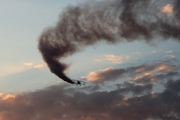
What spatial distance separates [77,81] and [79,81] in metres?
1.43

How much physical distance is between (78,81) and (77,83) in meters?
1.53

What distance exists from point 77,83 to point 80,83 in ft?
7.49

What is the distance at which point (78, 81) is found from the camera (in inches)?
2918

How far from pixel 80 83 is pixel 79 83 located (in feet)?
2.40

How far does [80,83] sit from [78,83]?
151 cm

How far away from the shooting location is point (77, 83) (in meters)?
73.4

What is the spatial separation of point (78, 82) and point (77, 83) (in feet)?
3.48

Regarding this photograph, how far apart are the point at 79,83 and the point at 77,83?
5.11ft

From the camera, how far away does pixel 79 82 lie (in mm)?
74438

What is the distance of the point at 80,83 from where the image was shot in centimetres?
7462

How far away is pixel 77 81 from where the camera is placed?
242ft

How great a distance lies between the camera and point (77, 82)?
73750 mm

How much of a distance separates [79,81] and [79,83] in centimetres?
136
